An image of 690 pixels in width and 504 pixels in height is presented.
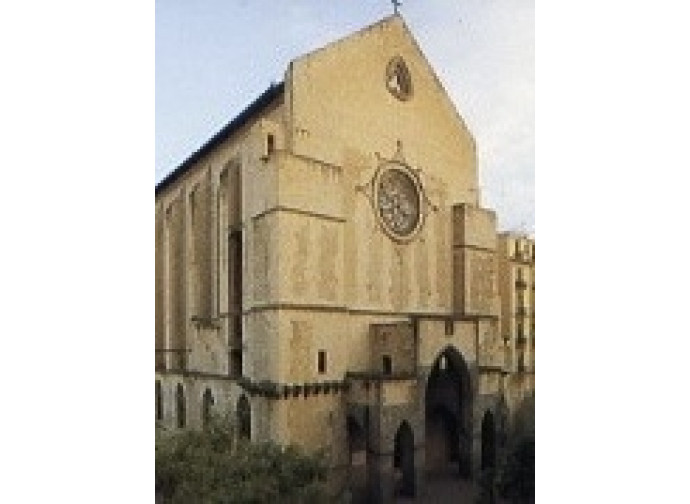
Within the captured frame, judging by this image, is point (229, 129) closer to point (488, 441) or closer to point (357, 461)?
point (357, 461)

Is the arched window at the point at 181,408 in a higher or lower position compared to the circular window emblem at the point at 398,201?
lower

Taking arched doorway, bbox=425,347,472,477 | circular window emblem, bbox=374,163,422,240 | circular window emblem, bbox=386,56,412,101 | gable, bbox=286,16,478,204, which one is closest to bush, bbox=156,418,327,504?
arched doorway, bbox=425,347,472,477

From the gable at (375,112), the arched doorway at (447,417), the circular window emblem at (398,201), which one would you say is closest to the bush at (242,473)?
the arched doorway at (447,417)

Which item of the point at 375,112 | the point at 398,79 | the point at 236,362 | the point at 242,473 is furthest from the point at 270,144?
the point at 242,473

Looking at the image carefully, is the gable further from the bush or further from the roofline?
the bush

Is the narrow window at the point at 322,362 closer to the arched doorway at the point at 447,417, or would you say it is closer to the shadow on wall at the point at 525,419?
the arched doorway at the point at 447,417
